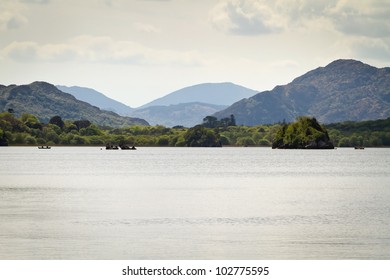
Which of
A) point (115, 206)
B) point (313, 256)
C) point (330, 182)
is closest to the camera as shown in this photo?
point (313, 256)

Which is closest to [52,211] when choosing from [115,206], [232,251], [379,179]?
[115,206]

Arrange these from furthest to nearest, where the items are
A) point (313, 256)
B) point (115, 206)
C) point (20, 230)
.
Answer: point (115, 206) < point (20, 230) < point (313, 256)

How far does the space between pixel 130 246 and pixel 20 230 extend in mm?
11118

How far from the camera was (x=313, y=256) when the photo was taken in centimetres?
4331

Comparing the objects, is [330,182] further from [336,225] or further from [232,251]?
[232,251]

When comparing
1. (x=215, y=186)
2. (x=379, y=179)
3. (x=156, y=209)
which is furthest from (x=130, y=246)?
(x=379, y=179)

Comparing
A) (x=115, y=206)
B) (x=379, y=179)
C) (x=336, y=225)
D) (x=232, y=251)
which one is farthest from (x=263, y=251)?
(x=379, y=179)

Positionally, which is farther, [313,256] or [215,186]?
[215,186]

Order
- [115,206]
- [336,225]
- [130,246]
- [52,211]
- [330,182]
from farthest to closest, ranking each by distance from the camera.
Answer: [330,182]
[115,206]
[52,211]
[336,225]
[130,246]

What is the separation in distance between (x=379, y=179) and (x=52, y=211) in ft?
220
